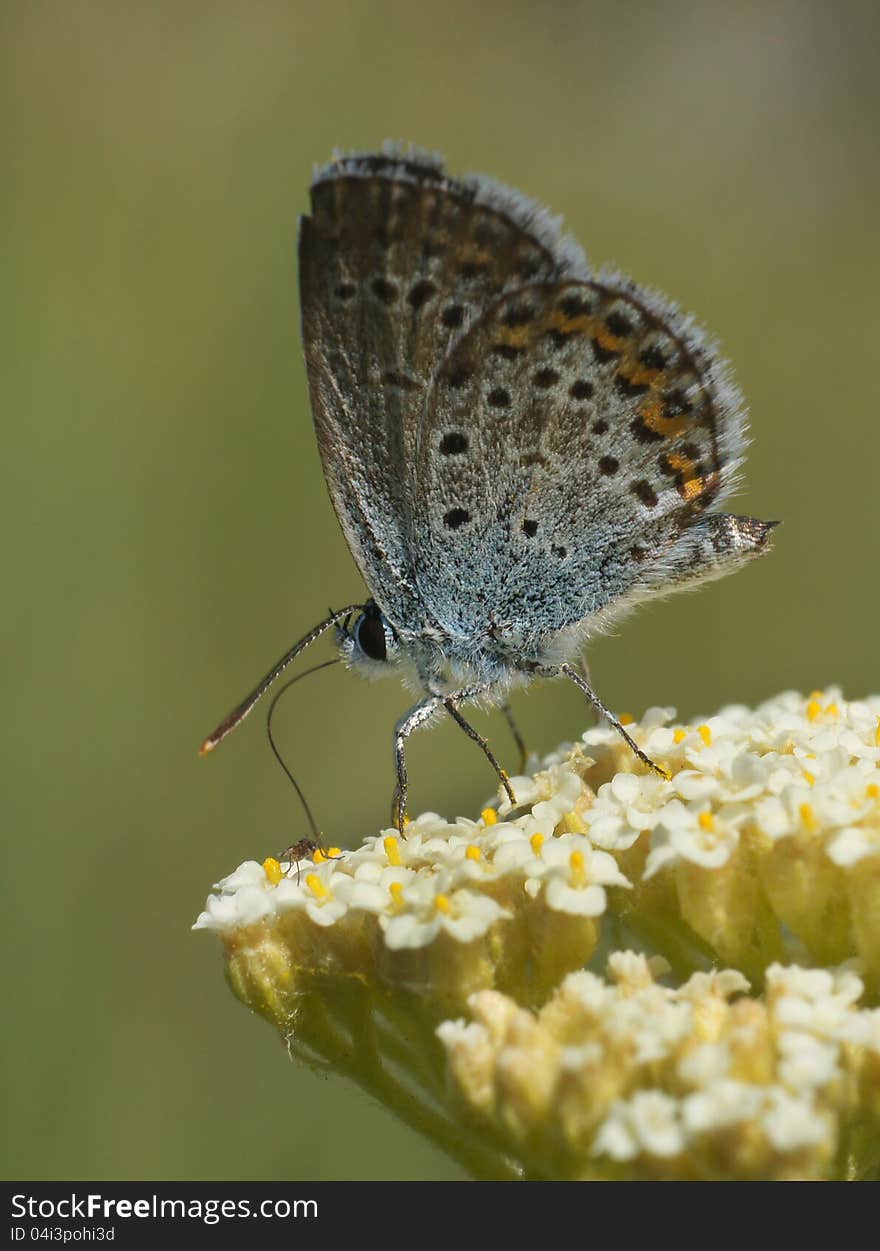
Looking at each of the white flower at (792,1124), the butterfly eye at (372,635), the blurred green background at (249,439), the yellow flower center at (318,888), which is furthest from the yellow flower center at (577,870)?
the blurred green background at (249,439)

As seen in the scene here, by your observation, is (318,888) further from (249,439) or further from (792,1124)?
(249,439)

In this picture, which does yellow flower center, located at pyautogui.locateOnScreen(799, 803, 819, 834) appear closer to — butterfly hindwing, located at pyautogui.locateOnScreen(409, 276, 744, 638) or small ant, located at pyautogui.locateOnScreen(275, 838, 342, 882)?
small ant, located at pyautogui.locateOnScreen(275, 838, 342, 882)

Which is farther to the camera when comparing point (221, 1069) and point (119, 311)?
point (119, 311)

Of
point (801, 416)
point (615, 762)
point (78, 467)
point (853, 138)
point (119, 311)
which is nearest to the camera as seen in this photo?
point (615, 762)

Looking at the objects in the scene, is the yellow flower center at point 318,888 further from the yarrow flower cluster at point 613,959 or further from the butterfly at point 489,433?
the butterfly at point 489,433

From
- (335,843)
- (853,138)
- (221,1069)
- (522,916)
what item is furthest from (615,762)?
(853,138)

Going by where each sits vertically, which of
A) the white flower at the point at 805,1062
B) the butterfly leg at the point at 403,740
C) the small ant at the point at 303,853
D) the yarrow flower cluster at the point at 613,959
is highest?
the butterfly leg at the point at 403,740
